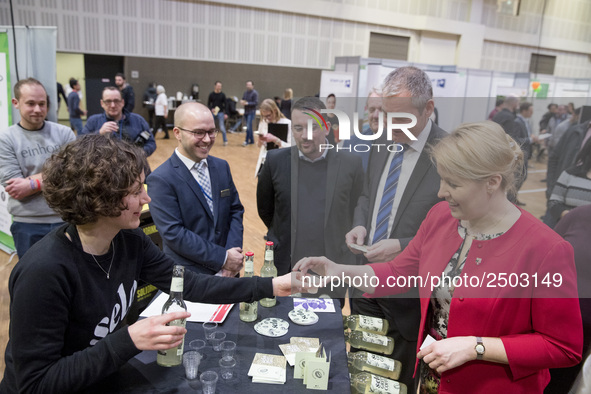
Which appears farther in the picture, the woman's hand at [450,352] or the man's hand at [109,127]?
the man's hand at [109,127]

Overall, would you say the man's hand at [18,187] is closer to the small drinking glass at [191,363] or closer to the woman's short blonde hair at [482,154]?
the small drinking glass at [191,363]

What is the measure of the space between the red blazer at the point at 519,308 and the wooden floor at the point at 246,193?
0.93 ft

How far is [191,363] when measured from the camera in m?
1.45

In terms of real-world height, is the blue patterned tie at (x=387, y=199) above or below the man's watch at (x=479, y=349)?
above

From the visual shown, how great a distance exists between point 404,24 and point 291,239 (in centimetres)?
1408

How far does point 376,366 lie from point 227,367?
596 millimetres

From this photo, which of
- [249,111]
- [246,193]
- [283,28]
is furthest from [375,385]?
[283,28]

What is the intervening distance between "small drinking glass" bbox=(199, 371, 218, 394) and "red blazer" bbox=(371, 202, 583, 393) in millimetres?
818

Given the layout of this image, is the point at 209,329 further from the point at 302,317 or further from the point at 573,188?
the point at 573,188

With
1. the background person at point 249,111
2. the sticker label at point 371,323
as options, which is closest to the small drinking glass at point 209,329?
the sticker label at point 371,323

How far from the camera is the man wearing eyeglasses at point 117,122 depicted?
3.80 m

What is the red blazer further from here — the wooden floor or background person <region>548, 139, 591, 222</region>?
background person <region>548, 139, 591, 222</region>

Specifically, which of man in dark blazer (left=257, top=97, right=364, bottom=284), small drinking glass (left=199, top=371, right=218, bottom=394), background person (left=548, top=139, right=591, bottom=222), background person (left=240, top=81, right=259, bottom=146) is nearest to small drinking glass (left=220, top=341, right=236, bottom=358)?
small drinking glass (left=199, top=371, right=218, bottom=394)

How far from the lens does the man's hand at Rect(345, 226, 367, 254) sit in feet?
5.98
